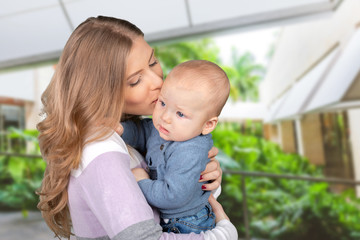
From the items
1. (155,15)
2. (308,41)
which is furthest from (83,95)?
(308,41)

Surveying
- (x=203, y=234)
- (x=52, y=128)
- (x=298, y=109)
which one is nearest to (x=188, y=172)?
(x=203, y=234)

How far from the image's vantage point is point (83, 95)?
108cm

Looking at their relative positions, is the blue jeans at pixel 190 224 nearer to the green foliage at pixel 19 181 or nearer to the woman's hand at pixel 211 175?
the woman's hand at pixel 211 175

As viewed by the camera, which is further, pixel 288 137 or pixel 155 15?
pixel 288 137

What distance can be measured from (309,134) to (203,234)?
39.8 feet

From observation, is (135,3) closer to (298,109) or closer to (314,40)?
(298,109)

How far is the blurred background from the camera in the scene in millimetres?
3912

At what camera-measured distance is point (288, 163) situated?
9562 mm

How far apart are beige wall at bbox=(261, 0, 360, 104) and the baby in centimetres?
337

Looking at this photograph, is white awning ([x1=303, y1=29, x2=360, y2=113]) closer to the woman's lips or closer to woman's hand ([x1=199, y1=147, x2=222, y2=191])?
woman's hand ([x1=199, y1=147, x2=222, y2=191])

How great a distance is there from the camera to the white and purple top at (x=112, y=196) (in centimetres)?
92

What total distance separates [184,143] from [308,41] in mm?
10607

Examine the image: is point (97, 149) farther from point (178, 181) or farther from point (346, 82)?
point (346, 82)

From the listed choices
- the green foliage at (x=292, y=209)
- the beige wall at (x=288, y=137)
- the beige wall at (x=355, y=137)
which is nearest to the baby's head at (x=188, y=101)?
the green foliage at (x=292, y=209)
